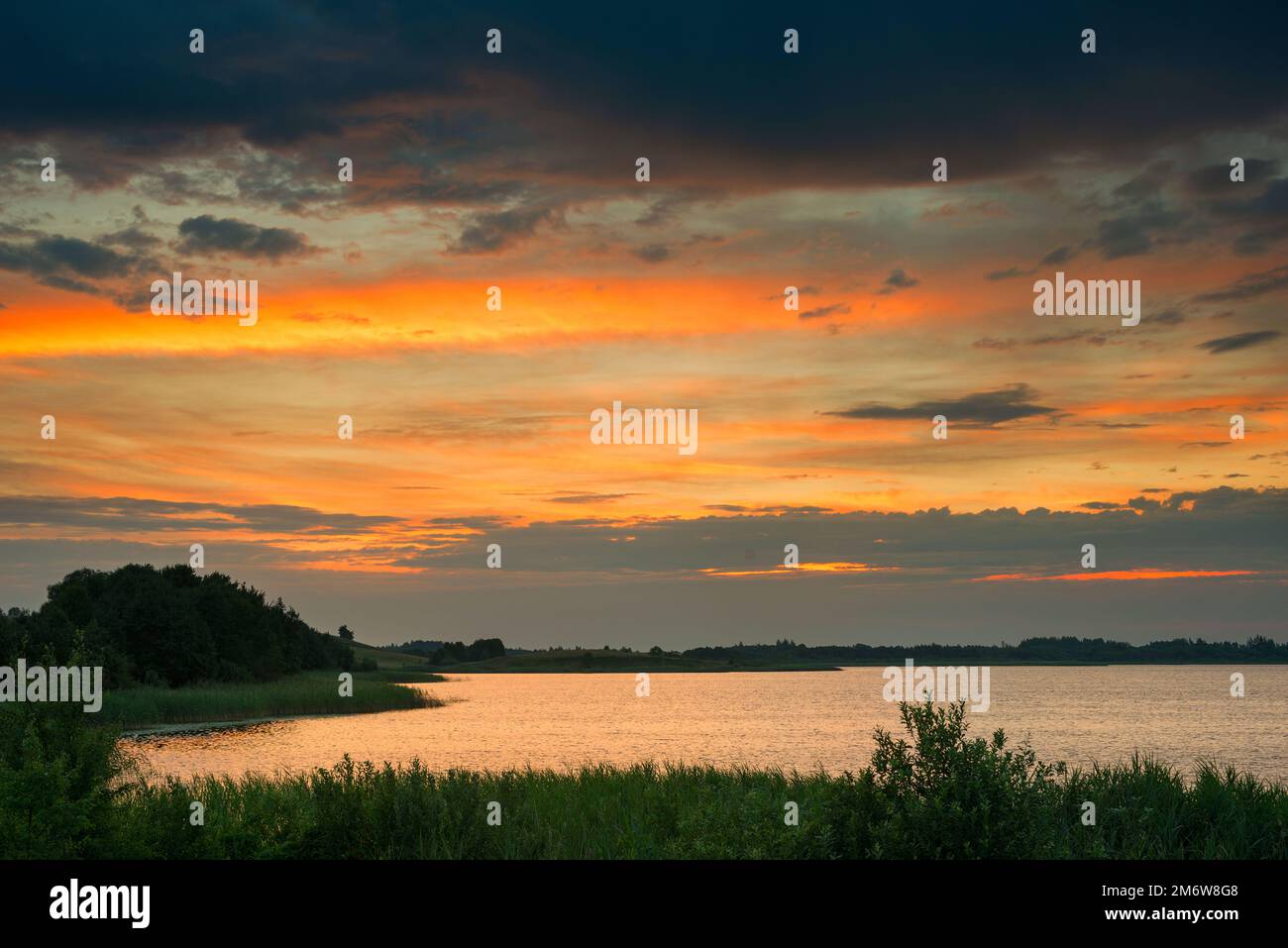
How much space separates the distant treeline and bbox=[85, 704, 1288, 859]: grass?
203ft

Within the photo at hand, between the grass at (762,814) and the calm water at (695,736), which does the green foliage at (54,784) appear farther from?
the calm water at (695,736)

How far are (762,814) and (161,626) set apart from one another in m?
105

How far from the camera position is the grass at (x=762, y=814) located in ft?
42.9

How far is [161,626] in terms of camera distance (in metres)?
110

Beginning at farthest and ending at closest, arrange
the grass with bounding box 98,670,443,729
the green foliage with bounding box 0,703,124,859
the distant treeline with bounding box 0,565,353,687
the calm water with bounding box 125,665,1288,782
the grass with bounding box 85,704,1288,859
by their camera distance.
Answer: the distant treeline with bounding box 0,565,353,687
the grass with bounding box 98,670,443,729
the calm water with bounding box 125,665,1288,782
the green foliage with bounding box 0,703,124,859
the grass with bounding box 85,704,1288,859

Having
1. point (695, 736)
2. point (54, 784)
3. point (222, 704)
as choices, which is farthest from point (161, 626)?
point (54, 784)

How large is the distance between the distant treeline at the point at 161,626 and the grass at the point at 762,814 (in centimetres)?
6179

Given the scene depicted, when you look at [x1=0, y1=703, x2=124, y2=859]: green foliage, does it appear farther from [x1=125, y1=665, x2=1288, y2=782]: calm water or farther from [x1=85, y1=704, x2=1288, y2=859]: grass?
[x1=125, y1=665, x2=1288, y2=782]: calm water

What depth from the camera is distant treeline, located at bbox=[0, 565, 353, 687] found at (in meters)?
86.4

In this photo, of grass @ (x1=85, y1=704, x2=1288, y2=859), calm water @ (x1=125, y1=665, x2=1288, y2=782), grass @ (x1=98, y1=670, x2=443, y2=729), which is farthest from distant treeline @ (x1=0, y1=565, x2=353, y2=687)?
grass @ (x1=85, y1=704, x2=1288, y2=859)
